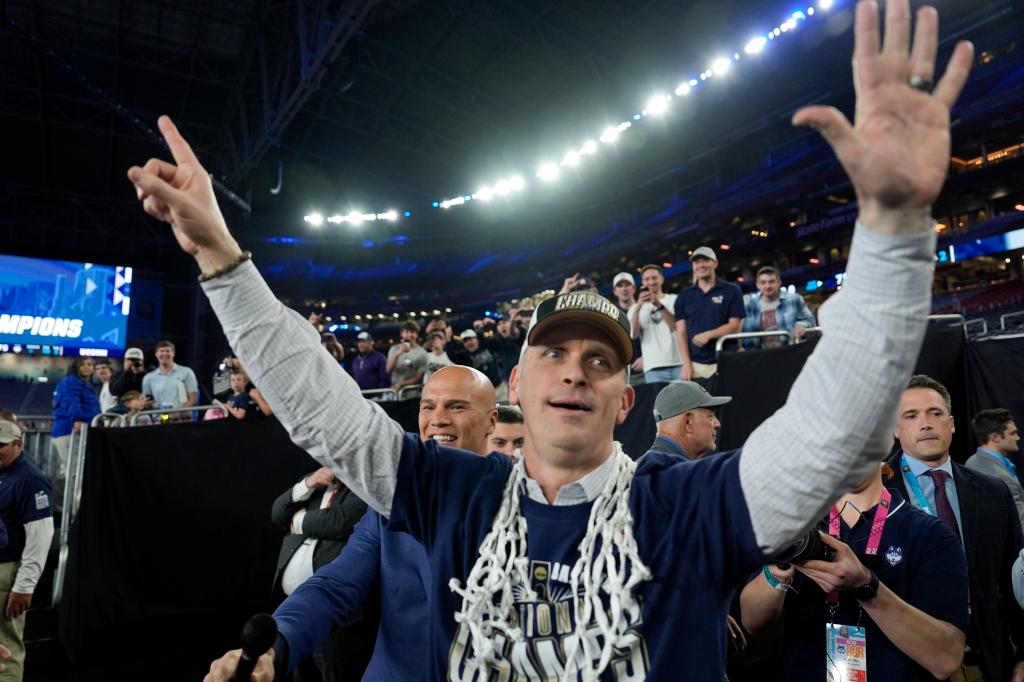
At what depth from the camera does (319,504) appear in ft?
10.1

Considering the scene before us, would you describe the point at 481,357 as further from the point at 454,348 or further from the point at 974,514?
the point at 974,514

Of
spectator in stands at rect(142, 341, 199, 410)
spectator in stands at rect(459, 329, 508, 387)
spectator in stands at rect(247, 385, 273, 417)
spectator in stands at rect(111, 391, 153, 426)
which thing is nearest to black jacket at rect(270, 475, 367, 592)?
spectator in stands at rect(247, 385, 273, 417)

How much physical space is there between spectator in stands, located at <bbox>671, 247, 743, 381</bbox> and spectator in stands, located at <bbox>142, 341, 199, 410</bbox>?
530cm

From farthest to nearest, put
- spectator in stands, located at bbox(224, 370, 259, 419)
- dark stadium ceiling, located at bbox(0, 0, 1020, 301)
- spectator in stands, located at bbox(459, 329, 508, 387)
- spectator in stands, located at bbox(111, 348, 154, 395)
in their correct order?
dark stadium ceiling, located at bbox(0, 0, 1020, 301) → spectator in stands, located at bbox(459, 329, 508, 387) → spectator in stands, located at bbox(111, 348, 154, 395) → spectator in stands, located at bbox(224, 370, 259, 419)

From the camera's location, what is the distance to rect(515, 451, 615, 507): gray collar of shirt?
3.87ft

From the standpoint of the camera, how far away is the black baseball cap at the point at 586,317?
50.9 inches

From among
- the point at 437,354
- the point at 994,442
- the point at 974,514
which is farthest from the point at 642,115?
the point at 974,514

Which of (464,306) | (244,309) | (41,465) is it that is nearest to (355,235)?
(464,306)

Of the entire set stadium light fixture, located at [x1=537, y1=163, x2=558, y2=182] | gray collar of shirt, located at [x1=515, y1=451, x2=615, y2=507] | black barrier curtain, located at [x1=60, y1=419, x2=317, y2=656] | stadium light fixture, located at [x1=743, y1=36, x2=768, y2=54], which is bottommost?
black barrier curtain, located at [x1=60, y1=419, x2=317, y2=656]

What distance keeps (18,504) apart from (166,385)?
10.1 ft

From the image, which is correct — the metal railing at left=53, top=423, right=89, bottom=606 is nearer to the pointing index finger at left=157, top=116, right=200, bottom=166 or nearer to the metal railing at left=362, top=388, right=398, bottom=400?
the metal railing at left=362, top=388, right=398, bottom=400

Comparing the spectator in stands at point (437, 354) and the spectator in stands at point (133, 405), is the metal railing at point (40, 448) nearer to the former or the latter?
the spectator in stands at point (133, 405)

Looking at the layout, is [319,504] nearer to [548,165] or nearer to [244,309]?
[244,309]

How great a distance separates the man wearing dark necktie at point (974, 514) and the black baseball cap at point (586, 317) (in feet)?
4.99
